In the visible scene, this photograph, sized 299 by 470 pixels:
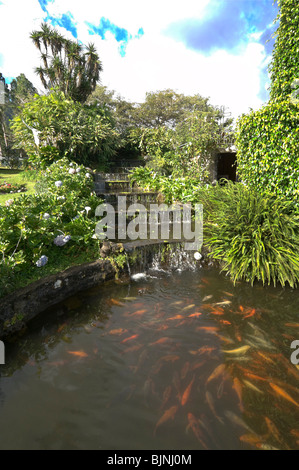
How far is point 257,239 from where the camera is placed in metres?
3.82

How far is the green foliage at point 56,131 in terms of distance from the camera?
988 centimetres

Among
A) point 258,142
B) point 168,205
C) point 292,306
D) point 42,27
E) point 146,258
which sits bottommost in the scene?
point 292,306

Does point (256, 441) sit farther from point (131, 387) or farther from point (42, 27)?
point (42, 27)

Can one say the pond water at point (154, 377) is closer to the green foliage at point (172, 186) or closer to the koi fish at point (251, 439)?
the koi fish at point (251, 439)

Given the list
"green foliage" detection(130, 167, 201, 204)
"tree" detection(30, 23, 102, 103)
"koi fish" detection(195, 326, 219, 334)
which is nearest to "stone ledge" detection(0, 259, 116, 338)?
"koi fish" detection(195, 326, 219, 334)

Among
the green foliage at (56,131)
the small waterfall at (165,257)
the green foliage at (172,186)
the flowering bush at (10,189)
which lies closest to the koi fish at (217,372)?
the small waterfall at (165,257)

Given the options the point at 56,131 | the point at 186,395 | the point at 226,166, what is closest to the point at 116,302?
the point at 186,395

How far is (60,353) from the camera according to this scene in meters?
2.48

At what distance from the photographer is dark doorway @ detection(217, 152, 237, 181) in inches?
426

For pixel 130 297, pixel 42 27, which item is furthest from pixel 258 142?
pixel 42 27

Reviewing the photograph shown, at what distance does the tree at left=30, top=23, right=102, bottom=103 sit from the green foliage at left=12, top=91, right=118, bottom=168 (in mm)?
6307

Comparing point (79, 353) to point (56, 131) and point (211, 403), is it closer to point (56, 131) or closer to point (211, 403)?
point (211, 403)

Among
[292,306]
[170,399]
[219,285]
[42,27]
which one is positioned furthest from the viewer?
[42,27]

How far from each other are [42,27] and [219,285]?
2334cm
